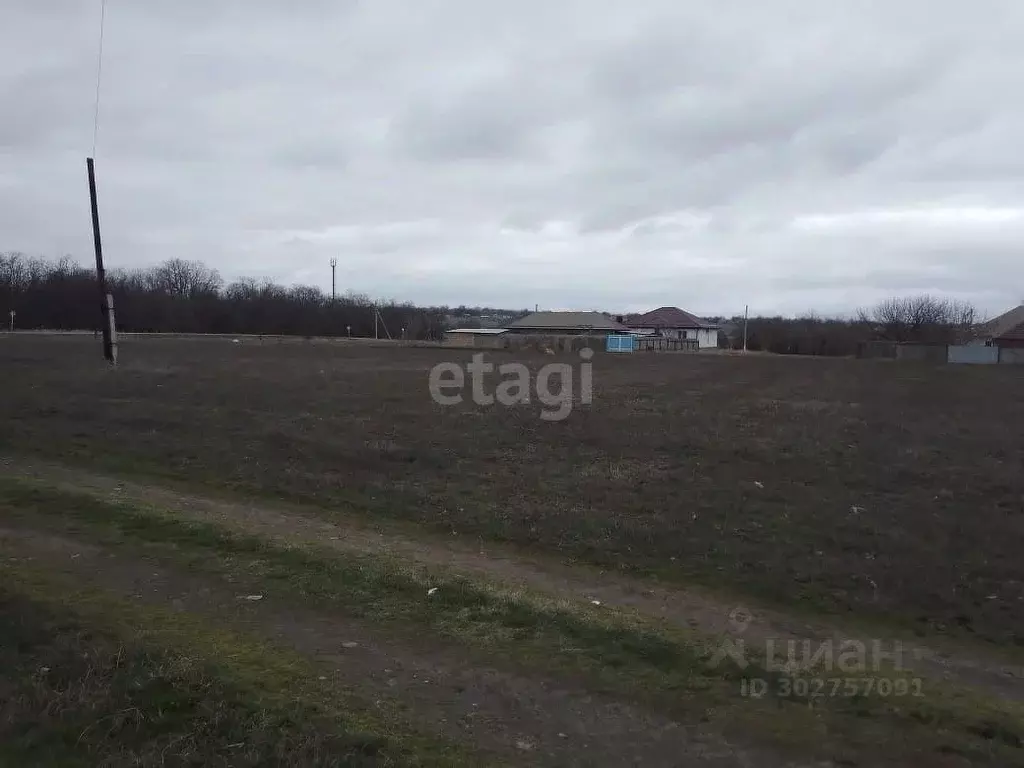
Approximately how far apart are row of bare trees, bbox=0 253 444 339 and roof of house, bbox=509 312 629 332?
1447 cm

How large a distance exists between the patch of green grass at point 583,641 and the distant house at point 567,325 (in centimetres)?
7279

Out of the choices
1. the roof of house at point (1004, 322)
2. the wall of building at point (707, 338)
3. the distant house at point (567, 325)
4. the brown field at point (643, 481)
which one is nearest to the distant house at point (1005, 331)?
the roof of house at point (1004, 322)

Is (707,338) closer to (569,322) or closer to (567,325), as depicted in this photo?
(569,322)

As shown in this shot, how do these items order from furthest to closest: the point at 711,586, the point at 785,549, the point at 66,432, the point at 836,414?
the point at 836,414
the point at 66,432
the point at 785,549
the point at 711,586

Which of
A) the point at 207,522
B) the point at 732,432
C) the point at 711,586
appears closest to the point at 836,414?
the point at 732,432

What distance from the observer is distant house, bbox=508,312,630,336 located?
264ft

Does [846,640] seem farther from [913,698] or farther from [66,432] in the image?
[66,432]

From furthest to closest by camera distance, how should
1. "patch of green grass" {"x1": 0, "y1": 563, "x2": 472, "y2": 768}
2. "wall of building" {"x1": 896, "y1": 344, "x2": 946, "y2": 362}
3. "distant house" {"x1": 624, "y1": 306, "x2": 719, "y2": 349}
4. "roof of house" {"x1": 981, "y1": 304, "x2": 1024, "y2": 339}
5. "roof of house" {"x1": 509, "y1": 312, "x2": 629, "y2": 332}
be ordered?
"distant house" {"x1": 624, "y1": 306, "x2": 719, "y2": 349} → "roof of house" {"x1": 509, "y1": 312, "x2": 629, "y2": 332} → "roof of house" {"x1": 981, "y1": 304, "x2": 1024, "y2": 339} → "wall of building" {"x1": 896, "y1": 344, "x2": 946, "y2": 362} → "patch of green grass" {"x1": 0, "y1": 563, "x2": 472, "y2": 768}

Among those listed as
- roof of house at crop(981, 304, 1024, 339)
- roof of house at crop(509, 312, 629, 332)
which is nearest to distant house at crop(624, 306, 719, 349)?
roof of house at crop(509, 312, 629, 332)

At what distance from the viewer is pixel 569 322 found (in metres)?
83.3

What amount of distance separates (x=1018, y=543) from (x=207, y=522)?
8.63 meters

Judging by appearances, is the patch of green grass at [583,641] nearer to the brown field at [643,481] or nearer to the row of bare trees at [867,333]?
the brown field at [643,481]

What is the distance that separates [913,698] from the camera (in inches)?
180

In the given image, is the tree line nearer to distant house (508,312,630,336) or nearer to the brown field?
distant house (508,312,630,336)
